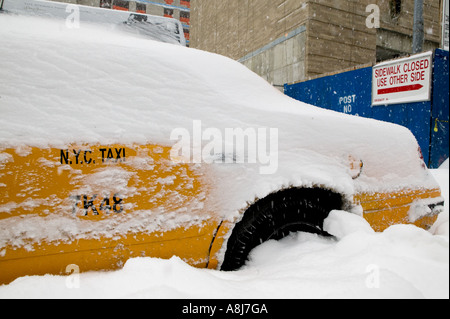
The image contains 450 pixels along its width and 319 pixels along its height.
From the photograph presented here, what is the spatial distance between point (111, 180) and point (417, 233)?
5.11 ft

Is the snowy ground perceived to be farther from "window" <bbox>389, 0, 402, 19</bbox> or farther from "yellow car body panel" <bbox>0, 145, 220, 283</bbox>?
"window" <bbox>389, 0, 402, 19</bbox>

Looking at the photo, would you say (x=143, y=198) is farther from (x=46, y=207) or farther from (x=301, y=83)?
(x=301, y=83)

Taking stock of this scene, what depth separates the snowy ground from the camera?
1266 mm

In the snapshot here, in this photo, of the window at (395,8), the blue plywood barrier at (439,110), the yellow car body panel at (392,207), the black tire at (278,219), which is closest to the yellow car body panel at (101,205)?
the black tire at (278,219)

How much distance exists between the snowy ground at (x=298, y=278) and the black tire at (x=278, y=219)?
0.44 ft

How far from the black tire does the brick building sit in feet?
31.2

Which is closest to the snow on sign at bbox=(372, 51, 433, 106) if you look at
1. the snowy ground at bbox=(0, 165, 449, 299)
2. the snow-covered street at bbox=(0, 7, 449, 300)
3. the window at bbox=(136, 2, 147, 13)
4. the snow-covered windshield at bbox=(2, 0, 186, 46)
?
the snow-covered street at bbox=(0, 7, 449, 300)

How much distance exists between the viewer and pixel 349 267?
151 cm

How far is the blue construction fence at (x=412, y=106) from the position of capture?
5977 mm

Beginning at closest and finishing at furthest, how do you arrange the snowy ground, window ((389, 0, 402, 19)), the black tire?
1. the snowy ground
2. the black tire
3. window ((389, 0, 402, 19))

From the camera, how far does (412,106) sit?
637 cm

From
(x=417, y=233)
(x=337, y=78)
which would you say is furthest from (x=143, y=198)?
(x=337, y=78)

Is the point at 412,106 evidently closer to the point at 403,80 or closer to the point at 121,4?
the point at 403,80

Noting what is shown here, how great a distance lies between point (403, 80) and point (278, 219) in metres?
6.06
